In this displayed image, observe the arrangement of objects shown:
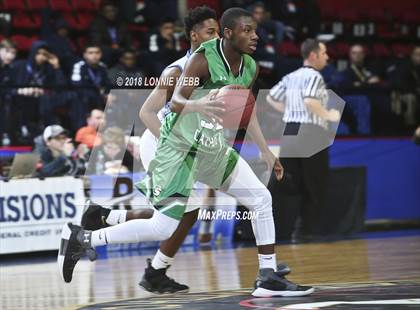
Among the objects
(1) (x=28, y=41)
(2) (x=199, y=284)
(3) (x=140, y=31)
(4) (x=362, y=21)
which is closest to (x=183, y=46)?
(3) (x=140, y=31)

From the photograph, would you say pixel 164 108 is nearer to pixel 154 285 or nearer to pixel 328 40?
pixel 154 285

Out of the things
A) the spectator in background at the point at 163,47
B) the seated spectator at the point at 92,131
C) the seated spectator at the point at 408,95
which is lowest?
the seated spectator at the point at 92,131

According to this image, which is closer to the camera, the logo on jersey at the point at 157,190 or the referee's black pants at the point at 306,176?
the logo on jersey at the point at 157,190

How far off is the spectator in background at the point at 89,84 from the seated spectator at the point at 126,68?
0.35 ft

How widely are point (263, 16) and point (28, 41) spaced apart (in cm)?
354

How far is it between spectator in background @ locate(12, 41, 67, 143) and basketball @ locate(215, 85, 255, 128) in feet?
19.3

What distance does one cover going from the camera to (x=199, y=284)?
8.97 meters

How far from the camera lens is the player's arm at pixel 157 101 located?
8062 millimetres

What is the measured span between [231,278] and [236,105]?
7.53 feet

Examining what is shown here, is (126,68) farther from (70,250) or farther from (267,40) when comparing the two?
(70,250)

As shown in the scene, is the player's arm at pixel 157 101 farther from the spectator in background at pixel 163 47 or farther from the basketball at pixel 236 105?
the spectator in background at pixel 163 47

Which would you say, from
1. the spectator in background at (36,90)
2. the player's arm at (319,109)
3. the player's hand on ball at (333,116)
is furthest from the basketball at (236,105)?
the spectator in background at (36,90)

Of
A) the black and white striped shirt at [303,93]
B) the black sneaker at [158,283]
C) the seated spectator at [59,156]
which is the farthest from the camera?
the black and white striped shirt at [303,93]
